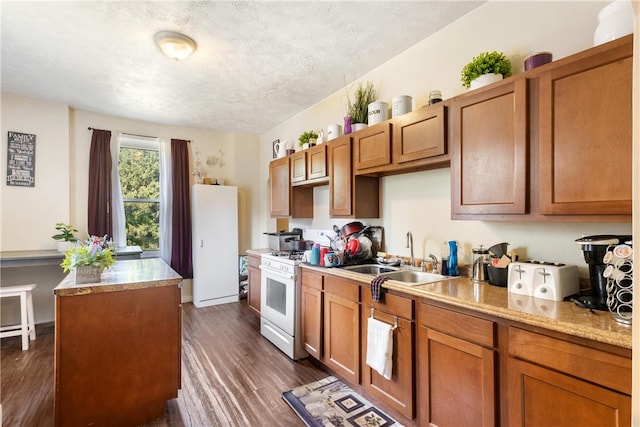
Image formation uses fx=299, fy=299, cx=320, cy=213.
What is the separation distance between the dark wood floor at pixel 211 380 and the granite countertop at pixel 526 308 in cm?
130

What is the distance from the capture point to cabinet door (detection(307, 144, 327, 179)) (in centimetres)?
311

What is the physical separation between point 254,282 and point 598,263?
339 centimetres

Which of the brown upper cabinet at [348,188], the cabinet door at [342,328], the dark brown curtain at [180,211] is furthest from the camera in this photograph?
the dark brown curtain at [180,211]

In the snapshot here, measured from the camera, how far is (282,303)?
3.13m

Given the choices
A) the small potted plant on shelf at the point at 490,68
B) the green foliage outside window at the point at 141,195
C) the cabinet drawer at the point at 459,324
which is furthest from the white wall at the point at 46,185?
the small potted plant on shelf at the point at 490,68

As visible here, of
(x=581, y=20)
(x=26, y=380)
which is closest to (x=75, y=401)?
(x=26, y=380)

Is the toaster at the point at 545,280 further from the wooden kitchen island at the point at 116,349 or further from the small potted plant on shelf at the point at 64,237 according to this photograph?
the small potted plant on shelf at the point at 64,237

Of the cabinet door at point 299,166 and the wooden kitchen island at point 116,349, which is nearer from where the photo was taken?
the wooden kitchen island at point 116,349

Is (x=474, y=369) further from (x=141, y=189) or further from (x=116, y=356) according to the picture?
(x=141, y=189)

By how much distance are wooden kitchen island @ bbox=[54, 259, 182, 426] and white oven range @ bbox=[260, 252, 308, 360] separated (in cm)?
109

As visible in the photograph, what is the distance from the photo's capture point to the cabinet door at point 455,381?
1.43 metres

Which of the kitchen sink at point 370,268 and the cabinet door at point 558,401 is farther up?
the kitchen sink at point 370,268

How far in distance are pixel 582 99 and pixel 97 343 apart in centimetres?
297

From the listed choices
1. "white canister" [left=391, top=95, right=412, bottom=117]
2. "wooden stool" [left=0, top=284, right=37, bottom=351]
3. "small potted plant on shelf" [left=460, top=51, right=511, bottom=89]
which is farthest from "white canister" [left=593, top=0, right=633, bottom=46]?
"wooden stool" [left=0, top=284, right=37, bottom=351]
